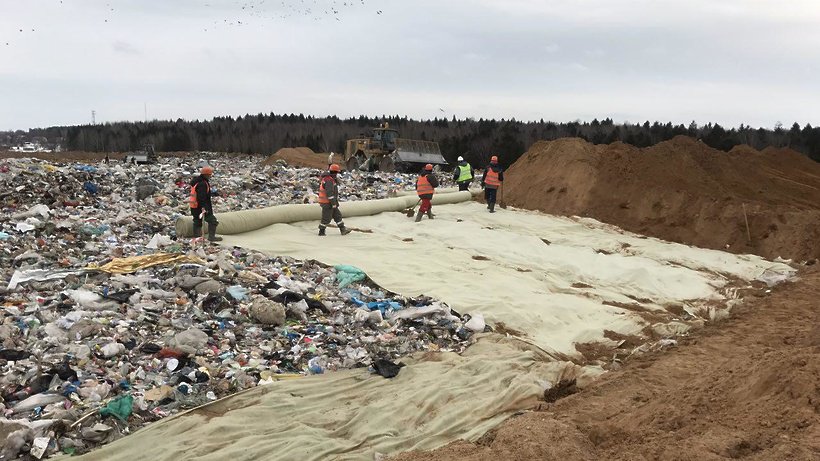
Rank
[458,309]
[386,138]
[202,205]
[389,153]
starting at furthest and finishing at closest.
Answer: [386,138] < [389,153] < [202,205] < [458,309]

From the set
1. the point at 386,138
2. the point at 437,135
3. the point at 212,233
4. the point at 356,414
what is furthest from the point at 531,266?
the point at 437,135

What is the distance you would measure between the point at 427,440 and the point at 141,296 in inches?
133

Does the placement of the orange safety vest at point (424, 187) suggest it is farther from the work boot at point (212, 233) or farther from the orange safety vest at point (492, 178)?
the work boot at point (212, 233)

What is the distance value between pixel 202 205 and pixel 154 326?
3817 millimetres

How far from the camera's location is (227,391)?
440 centimetres

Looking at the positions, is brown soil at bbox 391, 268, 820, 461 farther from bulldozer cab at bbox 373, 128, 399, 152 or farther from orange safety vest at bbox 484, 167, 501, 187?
bulldozer cab at bbox 373, 128, 399, 152

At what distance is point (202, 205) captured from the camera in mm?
8859

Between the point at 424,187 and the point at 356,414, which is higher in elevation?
the point at 424,187

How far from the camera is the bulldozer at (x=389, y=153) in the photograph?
2373 centimetres

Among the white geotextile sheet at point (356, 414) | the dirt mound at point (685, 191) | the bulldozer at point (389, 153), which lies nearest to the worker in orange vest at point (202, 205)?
the white geotextile sheet at point (356, 414)

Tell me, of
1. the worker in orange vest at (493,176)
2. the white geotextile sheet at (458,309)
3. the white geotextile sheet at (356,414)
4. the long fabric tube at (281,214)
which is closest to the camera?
the white geotextile sheet at (356,414)

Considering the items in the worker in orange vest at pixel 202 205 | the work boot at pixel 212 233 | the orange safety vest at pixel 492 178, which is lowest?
the work boot at pixel 212 233

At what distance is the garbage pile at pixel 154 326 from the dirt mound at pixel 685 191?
342 inches

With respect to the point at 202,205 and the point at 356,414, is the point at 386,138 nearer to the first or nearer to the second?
the point at 202,205
